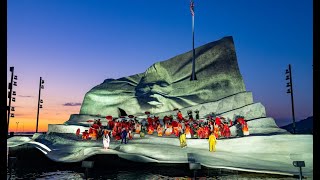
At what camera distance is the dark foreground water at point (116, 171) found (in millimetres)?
12727

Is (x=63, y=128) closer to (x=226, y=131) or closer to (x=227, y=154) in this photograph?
(x=226, y=131)

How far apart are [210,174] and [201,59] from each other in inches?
684

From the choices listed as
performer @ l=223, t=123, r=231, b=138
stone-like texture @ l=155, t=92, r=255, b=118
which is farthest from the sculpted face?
performer @ l=223, t=123, r=231, b=138

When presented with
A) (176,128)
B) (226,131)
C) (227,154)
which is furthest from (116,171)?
(226,131)

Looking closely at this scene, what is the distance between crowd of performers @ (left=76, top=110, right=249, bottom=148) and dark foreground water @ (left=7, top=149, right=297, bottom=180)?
3.27m

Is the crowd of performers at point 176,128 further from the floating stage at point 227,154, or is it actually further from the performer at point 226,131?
the floating stage at point 227,154

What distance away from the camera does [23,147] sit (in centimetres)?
2208

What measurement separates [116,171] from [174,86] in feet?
49.6

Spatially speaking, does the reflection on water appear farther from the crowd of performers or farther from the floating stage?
the crowd of performers

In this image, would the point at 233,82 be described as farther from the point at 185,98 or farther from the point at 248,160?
the point at 248,160

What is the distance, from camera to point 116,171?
1426 cm

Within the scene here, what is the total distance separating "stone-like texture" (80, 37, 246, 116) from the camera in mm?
26109
